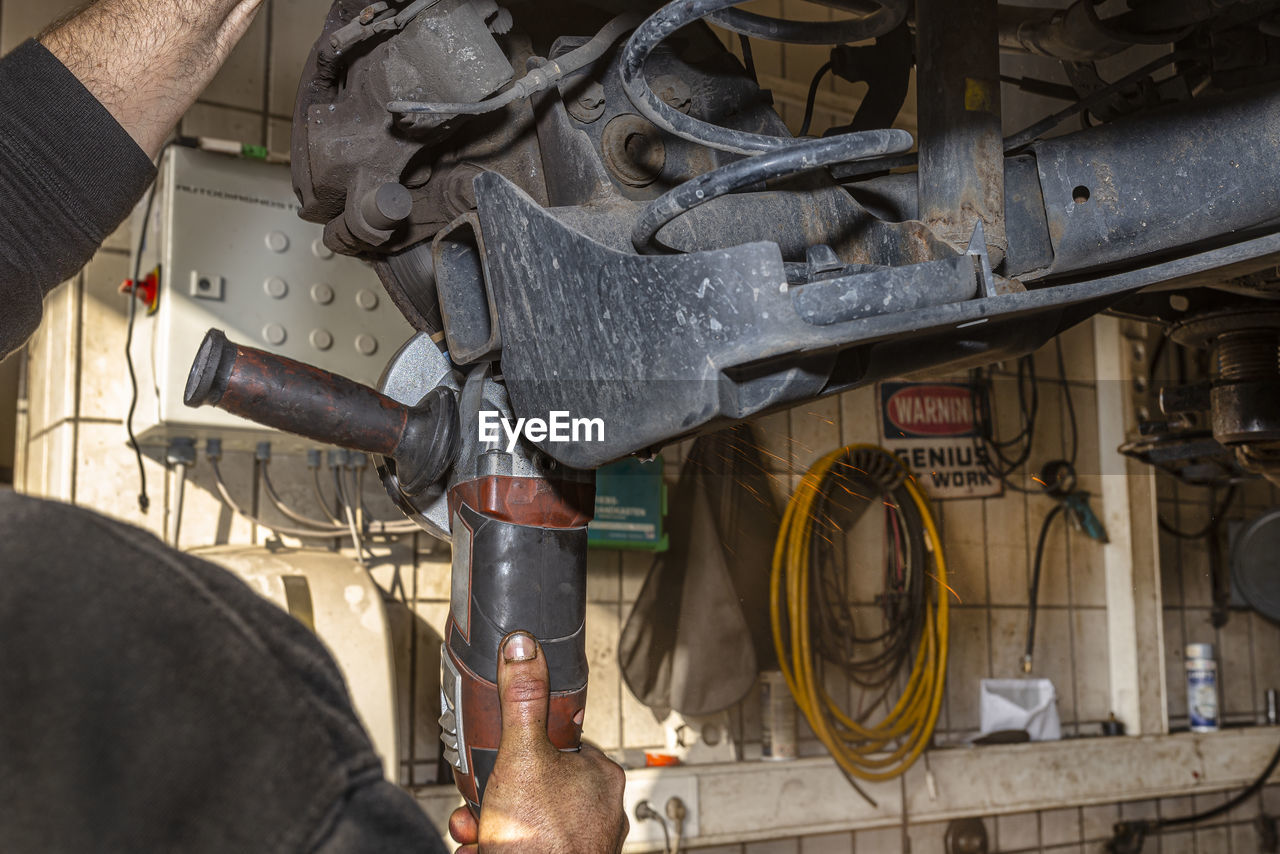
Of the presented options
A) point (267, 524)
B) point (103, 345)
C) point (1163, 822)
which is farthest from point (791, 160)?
point (1163, 822)

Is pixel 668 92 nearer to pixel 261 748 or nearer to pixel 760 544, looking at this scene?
pixel 261 748

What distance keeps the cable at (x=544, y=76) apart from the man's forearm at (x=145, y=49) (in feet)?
1.06

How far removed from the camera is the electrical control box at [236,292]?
5.82 feet

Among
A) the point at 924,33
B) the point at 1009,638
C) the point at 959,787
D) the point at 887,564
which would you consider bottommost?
the point at 959,787

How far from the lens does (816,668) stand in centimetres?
275

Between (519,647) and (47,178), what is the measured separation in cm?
65

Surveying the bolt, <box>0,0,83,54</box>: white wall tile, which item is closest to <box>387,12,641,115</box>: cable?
the bolt

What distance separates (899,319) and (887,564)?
7.75 feet

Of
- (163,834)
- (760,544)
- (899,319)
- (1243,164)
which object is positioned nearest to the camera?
(163,834)

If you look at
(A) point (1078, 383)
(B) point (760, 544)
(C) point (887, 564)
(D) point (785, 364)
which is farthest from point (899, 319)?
(A) point (1078, 383)

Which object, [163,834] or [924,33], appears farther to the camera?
[924,33]

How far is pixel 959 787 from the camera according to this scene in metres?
2.77

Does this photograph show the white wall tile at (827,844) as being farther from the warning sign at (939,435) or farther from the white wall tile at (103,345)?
the white wall tile at (103,345)

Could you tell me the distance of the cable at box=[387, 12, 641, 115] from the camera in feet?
2.84
